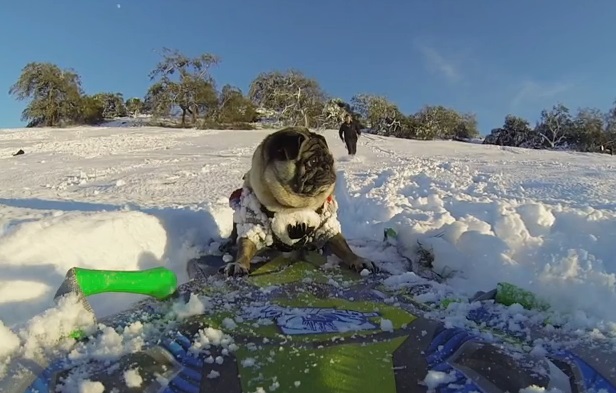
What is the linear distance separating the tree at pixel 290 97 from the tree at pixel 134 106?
994cm

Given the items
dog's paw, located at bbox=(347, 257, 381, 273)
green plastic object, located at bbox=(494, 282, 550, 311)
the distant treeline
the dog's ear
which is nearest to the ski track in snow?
green plastic object, located at bbox=(494, 282, 550, 311)

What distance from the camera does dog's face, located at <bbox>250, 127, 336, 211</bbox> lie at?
3.17m

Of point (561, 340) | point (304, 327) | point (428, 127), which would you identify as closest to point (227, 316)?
point (304, 327)

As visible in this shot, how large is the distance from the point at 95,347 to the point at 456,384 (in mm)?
1213

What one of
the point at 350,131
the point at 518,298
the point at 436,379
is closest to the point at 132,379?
the point at 436,379

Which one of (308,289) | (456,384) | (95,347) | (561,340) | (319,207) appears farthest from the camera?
(319,207)

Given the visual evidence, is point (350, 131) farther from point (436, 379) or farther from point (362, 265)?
point (436, 379)

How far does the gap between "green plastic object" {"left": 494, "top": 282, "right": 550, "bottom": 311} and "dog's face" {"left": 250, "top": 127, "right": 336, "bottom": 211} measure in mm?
1254

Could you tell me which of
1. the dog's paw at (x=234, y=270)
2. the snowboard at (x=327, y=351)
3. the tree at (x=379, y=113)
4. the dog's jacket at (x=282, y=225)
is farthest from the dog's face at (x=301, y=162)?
the tree at (x=379, y=113)

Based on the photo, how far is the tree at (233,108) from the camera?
40.6 metres

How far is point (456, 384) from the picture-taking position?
157 centimetres

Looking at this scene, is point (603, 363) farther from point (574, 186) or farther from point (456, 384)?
point (574, 186)

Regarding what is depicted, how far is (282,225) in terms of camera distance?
3.44 meters

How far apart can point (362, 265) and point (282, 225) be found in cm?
61
